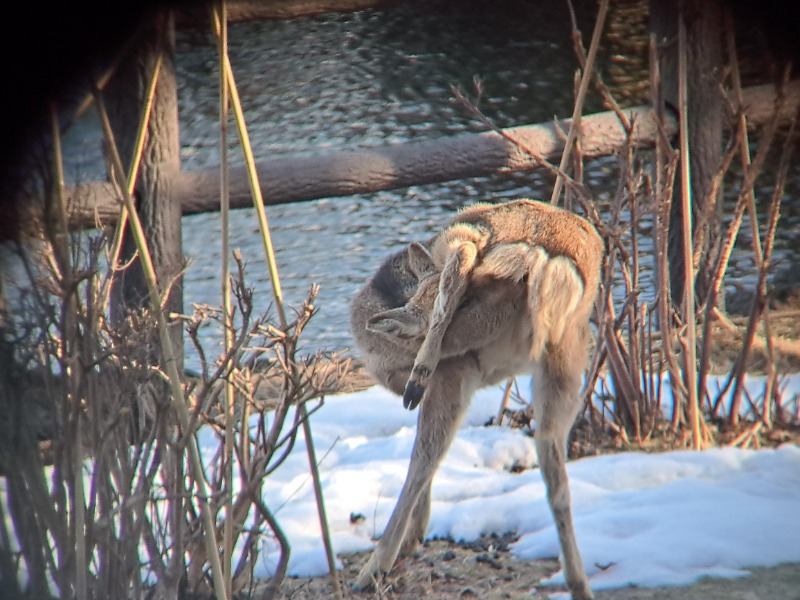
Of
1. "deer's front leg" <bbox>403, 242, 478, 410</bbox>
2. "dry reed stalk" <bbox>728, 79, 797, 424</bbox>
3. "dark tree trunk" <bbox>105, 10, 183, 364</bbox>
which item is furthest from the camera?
"dark tree trunk" <bbox>105, 10, 183, 364</bbox>

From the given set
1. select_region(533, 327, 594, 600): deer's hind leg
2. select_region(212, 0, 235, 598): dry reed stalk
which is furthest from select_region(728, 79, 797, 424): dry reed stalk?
select_region(212, 0, 235, 598): dry reed stalk

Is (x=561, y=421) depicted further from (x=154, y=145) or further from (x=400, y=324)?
(x=154, y=145)

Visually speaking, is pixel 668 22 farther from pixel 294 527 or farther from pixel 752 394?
pixel 294 527

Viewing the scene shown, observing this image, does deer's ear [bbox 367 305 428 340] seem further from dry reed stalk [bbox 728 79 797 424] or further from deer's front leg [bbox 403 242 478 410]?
dry reed stalk [bbox 728 79 797 424]

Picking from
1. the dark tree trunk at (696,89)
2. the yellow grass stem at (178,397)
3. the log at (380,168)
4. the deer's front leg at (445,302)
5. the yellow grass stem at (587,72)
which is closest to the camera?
the yellow grass stem at (178,397)

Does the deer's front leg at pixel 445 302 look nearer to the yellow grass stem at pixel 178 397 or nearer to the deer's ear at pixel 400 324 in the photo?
the deer's ear at pixel 400 324

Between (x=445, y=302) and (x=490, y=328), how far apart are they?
0.18 meters

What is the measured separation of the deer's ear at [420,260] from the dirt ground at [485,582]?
0.93 m

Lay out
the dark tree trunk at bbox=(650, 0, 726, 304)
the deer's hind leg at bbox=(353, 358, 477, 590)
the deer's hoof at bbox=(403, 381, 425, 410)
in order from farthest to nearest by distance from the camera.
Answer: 1. the dark tree trunk at bbox=(650, 0, 726, 304)
2. the deer's hind leg at bbox=(353, 358, 477, 590)
3. the deer's hoof at bbox=(403, 381, 425, 410)

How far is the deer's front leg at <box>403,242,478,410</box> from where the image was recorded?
95.0 inches

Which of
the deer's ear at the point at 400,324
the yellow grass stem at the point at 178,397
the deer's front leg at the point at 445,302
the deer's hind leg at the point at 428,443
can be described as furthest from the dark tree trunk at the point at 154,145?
the yellow grass stem at the point at 178,397

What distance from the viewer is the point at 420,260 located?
2777 millimetres

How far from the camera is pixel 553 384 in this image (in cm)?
266

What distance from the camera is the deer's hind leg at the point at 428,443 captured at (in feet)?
8.90
